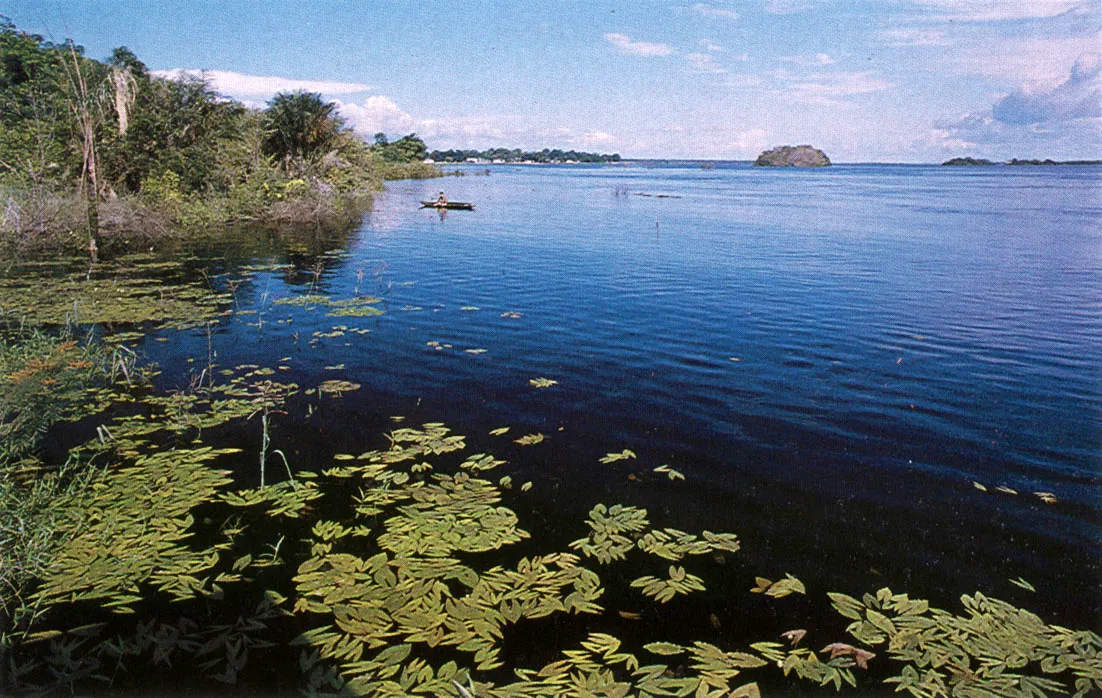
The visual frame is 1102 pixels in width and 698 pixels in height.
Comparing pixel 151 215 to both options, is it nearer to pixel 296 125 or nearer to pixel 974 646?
pixel 296 125

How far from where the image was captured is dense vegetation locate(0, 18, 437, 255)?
2312 cm

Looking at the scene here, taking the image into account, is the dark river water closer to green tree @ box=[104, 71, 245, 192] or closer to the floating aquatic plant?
the floating aquatic plant

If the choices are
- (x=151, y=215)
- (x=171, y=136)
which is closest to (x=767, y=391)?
(x=151, y=215)

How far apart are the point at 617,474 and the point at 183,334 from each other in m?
10.5

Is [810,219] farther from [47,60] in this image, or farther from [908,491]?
[47,60]

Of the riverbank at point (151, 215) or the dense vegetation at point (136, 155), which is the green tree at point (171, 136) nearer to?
the dense vegetation at point (136, 155)

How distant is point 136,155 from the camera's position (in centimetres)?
3003

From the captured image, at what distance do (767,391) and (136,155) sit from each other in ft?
105

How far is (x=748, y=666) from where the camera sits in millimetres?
4887

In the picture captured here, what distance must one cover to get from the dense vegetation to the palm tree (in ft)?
0.23

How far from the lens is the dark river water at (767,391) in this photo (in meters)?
6.70

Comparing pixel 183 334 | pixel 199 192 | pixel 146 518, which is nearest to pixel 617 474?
pixel 146 518

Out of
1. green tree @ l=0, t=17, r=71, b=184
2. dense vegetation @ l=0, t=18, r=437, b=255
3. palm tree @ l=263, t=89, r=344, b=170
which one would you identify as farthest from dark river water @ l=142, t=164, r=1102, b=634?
palm tree @ l=263, t=89, r=344, b=170

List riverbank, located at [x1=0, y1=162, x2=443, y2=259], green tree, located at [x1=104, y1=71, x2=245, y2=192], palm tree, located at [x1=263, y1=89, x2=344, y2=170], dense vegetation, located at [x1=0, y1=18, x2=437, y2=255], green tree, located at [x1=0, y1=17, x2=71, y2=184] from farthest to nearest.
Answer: palm tree, located at [x1=263, y1=89, x2=344, y2=170]
green tree, located at [x1=104, y1=71, x2=245, y2=192]
green tree, located at [x1=0, y1=17, x2=71, y2=184]
dense vegetation, located at [x1=0, y1=18, x2=437, y2=255]
riverbank, located at [x1=0, y1=162, x2=443, y2=259]
